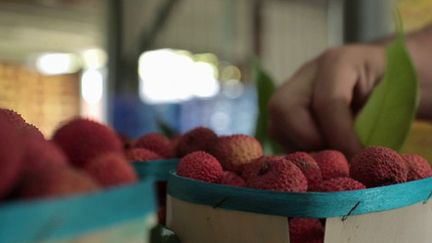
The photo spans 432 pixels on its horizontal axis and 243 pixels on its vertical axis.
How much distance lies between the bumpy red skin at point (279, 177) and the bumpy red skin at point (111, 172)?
15cm

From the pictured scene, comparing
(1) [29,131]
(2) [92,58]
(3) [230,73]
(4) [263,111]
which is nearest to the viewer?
(1) [29,131]

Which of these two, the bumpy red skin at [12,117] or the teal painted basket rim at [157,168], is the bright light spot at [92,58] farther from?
the bumpy red skin at [12,117]

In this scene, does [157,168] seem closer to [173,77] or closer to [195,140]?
[195,140]

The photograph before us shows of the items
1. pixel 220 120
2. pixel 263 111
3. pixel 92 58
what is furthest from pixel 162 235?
pixel 92 58

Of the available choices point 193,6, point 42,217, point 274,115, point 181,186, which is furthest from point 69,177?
point 193,6

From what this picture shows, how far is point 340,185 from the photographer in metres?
0.37

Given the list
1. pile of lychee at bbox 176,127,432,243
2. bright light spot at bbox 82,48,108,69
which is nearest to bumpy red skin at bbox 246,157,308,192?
pile of lychee at bbox 176,127,432,243

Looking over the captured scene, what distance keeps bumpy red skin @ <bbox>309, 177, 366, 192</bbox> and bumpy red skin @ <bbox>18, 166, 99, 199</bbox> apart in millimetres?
194

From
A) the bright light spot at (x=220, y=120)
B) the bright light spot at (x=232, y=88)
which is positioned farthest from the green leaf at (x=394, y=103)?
the bright light spot at (x=232, y=88)

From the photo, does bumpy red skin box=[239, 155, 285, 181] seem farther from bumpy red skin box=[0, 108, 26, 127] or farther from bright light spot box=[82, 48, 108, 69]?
bright light spot box=[82, 48, 108, 69]

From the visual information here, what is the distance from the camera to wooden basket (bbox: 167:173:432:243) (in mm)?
339

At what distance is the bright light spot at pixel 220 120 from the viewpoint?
2936 mm

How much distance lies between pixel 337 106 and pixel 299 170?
25 cm

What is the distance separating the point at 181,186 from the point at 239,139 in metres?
0.08
